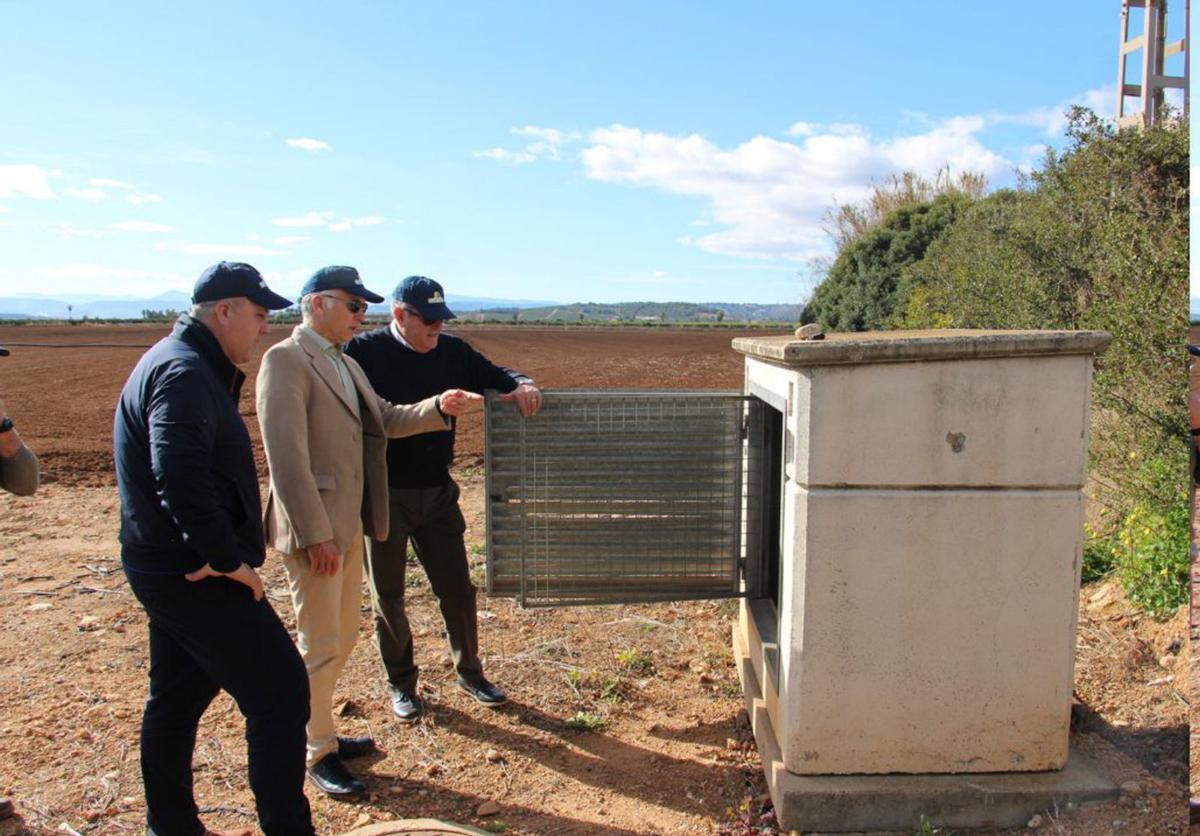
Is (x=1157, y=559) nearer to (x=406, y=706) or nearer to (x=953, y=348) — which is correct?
(x=953, y=348)

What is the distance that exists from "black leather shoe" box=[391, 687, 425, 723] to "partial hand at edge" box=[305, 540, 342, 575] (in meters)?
1.09

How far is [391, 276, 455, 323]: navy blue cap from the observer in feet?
13.5

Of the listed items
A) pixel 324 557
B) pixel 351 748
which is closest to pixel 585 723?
pixel 351 748

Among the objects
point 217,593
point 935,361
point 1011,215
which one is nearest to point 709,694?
point 935,361

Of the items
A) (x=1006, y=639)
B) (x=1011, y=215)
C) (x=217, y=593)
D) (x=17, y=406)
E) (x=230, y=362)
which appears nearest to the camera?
(x=217, y=593)

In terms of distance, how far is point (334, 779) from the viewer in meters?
3.69

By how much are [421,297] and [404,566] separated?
4.12ft

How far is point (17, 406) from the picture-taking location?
18.4m

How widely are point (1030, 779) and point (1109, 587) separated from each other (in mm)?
2218

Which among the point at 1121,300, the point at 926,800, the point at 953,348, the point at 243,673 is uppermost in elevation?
the point at 1121,300

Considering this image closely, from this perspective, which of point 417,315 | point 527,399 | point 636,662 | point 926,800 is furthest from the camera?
point 636,662

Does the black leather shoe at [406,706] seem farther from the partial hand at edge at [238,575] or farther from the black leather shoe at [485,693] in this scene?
the partial hand at edge at [238,575]

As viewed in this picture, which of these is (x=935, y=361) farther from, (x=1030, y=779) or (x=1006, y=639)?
(x=1030, y=779)

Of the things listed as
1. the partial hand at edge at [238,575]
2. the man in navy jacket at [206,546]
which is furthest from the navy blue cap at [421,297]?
the partial hand at edge at [238,575]
